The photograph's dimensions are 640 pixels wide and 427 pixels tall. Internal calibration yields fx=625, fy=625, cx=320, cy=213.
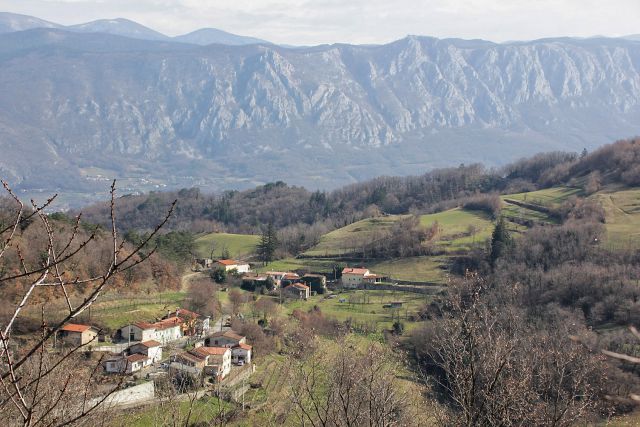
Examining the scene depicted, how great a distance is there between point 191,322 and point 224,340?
212cm

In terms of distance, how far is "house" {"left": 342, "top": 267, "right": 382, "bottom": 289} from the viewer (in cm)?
5025

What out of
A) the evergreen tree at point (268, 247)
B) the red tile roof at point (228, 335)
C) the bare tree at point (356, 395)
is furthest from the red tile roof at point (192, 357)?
the evergreen tree at point (268, 247)

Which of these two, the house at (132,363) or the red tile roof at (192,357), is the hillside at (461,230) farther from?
the house at (132,363)

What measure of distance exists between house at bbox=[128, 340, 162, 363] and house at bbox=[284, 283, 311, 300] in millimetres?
17042

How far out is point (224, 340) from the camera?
3206 centimetres

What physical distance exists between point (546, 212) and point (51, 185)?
158540mm

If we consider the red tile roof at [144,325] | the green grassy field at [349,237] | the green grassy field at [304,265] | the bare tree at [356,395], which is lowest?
the green grassy field at [304,265]

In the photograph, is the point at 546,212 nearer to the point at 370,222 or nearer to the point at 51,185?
the point at 370,222

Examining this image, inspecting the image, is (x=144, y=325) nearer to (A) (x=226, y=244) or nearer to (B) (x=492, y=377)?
(B) (x=492, y=377)

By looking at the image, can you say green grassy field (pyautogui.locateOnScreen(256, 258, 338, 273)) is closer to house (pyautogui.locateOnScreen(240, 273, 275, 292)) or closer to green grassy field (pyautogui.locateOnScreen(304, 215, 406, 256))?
green grassy field (pyautogui.locateOnScreen(304, 215, 406, 256))

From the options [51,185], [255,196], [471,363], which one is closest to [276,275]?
[471,363]

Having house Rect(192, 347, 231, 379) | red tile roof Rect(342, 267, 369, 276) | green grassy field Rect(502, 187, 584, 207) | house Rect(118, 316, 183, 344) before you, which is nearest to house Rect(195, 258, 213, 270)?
red tile roof Rect(342, 267, 369, 276)

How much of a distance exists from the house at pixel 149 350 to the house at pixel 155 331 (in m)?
1.28

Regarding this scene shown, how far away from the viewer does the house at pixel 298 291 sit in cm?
4631
